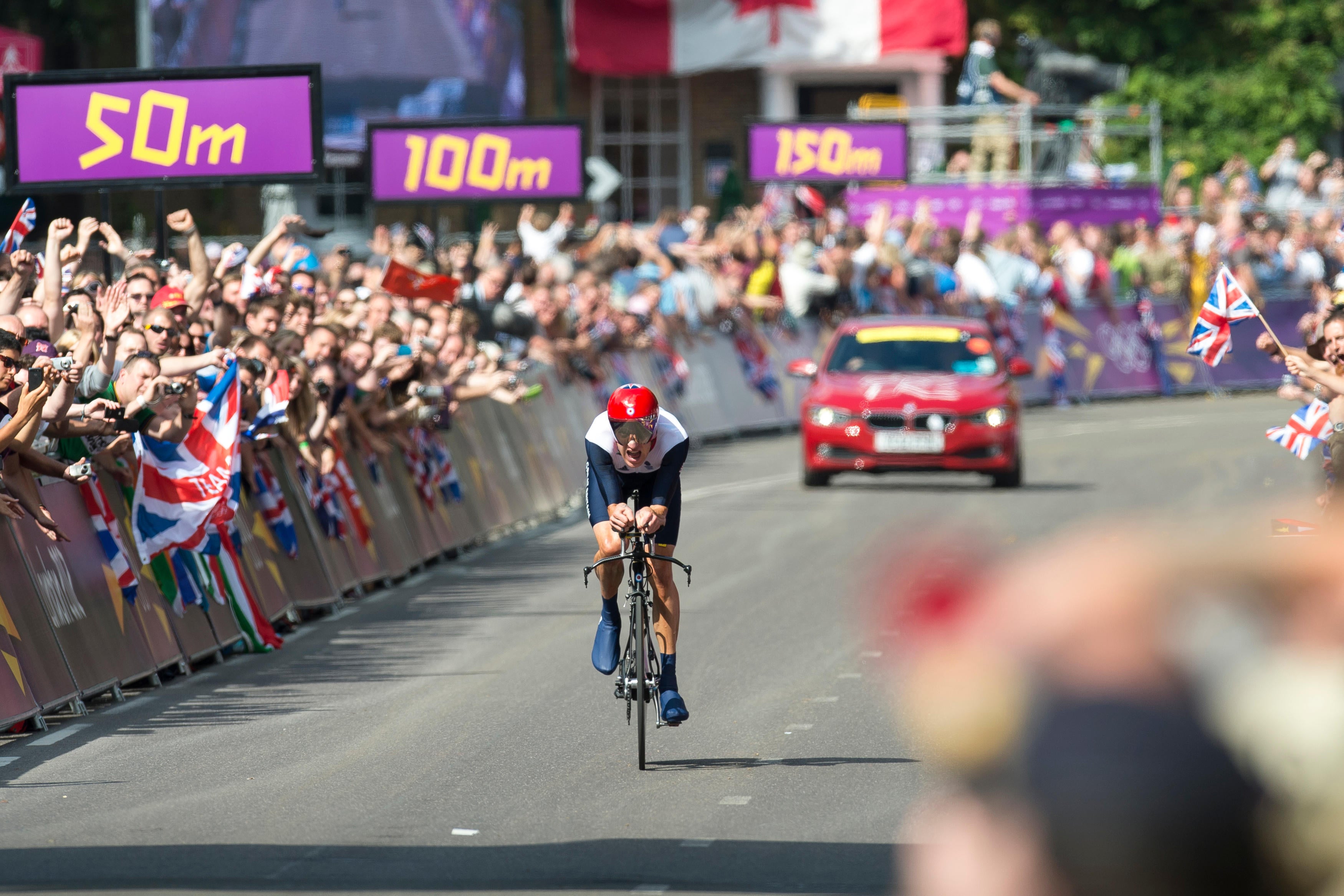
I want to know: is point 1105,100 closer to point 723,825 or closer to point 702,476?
point 702,476

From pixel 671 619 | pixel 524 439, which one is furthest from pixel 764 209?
pixel 671 619

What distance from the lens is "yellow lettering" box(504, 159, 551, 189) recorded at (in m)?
21.3

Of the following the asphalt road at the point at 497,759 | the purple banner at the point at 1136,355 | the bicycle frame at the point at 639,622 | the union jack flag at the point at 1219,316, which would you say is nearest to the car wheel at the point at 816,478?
the asphalt road at the point at 497,759

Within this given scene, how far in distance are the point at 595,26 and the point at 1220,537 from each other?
40827 millimetres

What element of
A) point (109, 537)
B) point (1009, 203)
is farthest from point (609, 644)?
point (1009, 203)

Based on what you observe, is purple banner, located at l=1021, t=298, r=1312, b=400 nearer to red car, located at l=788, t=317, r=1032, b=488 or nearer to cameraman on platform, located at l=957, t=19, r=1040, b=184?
cameraman on platform, located at l=957, t=19, r=1040, b=184

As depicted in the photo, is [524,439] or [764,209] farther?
[764,209]

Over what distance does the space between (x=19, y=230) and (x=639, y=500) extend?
4814 mm

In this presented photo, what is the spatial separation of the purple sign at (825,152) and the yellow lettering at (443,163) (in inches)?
468

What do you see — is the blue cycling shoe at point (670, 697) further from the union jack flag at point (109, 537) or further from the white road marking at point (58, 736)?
the union jack flag at point (109, 537)

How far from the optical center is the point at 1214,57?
49.3 meters

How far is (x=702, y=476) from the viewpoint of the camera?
2441cm

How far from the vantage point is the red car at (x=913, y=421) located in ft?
72.5

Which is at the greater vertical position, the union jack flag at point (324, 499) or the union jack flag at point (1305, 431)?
the union jack flag at point (1305, 431)
